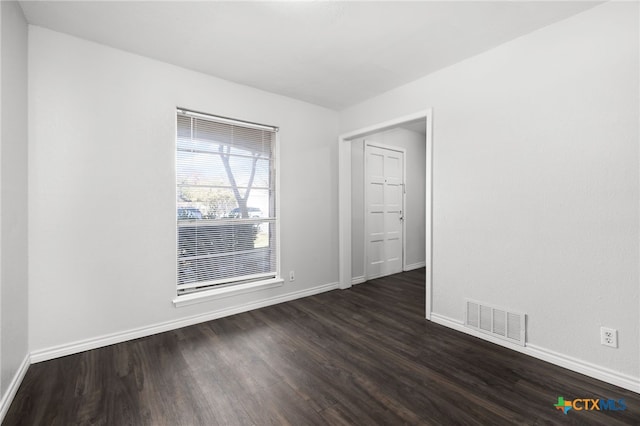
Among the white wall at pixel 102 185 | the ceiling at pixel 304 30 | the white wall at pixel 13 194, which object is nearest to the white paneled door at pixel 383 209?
the ceiling at pixel 304 30

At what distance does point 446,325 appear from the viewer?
293cm

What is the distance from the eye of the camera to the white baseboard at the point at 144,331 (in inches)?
91.3

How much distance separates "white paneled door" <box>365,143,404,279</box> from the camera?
478cm

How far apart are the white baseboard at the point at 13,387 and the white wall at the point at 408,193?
3.57 meters

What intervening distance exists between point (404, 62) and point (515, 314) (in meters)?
2.49

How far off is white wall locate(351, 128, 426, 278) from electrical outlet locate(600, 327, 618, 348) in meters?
2.88

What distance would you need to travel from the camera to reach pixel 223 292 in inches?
125

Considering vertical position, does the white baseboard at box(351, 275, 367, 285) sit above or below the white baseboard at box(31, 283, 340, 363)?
above

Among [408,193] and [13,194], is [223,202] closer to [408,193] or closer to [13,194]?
[13,194]

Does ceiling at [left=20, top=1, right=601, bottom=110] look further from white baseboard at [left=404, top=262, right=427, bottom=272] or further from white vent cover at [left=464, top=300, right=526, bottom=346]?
white baseboard at [left=404, top=262, right=427, bottom=272]

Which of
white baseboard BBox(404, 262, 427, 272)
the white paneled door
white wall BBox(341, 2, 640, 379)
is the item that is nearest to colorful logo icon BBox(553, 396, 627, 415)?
white wall BBox(341, 2, 640, 379)

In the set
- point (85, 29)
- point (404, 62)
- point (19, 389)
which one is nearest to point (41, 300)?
point (19, 389)

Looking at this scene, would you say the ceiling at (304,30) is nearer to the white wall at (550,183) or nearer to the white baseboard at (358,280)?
the white wall at (550,183)

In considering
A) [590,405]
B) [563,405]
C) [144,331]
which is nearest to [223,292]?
[144,331]
